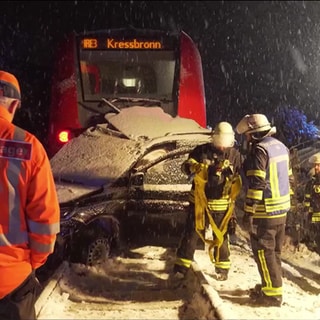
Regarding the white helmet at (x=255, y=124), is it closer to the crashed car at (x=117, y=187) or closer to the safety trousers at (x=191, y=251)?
the safety trousers at (x=191, y=251)

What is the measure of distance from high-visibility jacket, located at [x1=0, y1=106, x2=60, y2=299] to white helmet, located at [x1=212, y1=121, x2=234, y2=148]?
3.28 metres

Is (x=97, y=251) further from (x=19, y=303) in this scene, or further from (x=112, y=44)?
(x=112, y=44)

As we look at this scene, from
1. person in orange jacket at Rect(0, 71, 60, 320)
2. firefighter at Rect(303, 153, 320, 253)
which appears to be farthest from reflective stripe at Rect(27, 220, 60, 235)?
firefighter at Rect(303, 153, 320, 253)

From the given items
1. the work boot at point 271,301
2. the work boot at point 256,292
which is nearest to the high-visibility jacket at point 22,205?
the work boot at point 271,301

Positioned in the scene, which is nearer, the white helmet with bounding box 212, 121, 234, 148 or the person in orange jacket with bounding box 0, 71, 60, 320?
the person in orange jacket with bounding box 0, 71, 60, 320

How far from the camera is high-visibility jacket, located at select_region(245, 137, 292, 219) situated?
5.11 metres

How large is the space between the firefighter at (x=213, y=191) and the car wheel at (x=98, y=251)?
102cm

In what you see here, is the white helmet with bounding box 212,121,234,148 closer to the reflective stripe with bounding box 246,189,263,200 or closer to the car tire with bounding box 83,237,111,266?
the reflective stripe with bounding box 246,189,263,200

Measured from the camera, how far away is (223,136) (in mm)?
5789

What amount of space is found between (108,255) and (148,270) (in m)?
0.57

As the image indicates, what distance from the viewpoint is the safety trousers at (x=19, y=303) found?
279cm

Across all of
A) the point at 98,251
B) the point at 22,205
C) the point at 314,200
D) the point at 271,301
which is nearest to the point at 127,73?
the point at 314,200

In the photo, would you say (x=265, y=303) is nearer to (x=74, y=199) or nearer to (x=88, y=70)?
(x=74, y=199)

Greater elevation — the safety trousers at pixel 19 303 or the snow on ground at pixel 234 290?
the safety trousers at pixel 19 303
